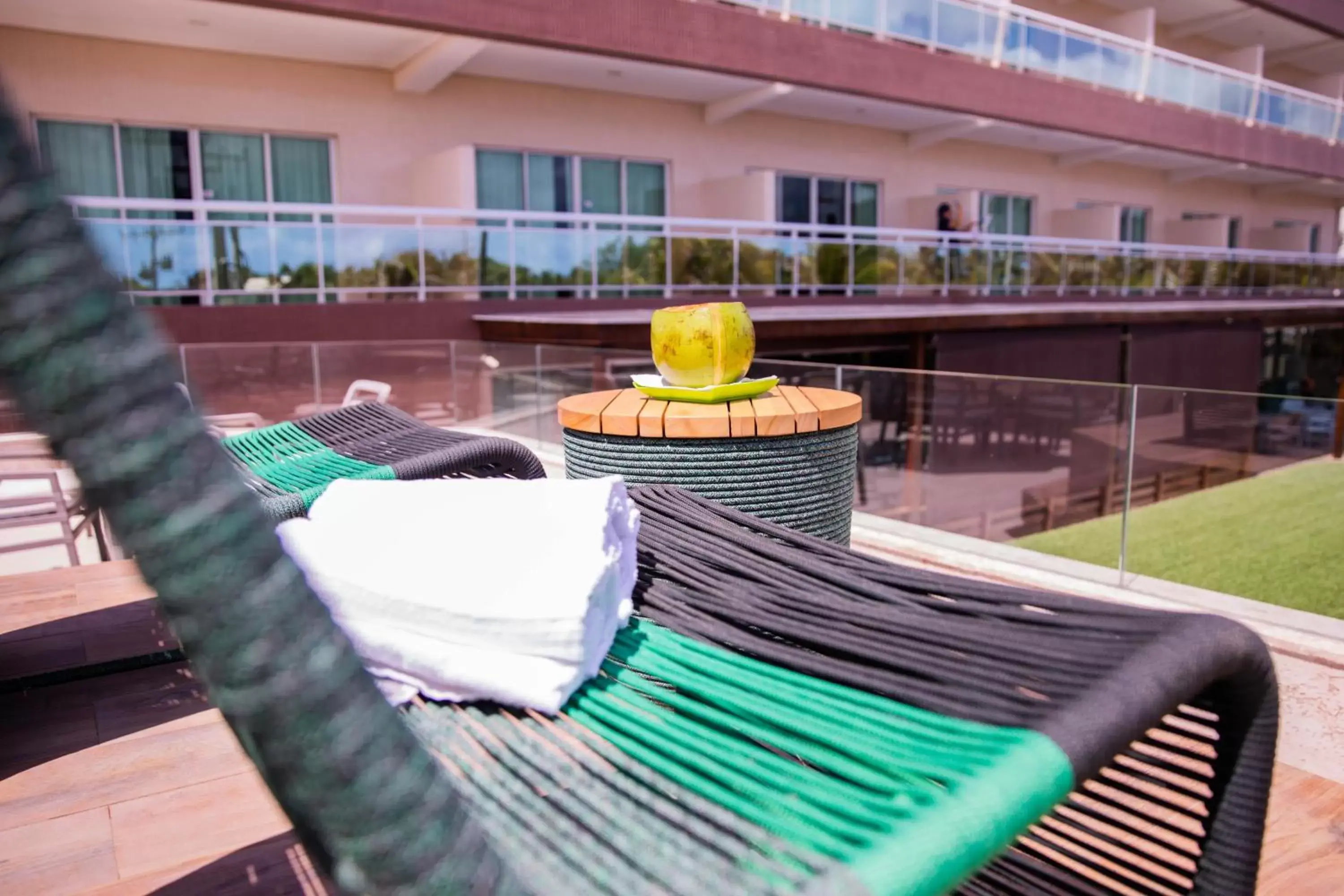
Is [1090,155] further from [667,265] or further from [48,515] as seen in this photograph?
[48,515]

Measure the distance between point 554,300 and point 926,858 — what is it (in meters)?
10.1

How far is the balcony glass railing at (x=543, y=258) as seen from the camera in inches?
341

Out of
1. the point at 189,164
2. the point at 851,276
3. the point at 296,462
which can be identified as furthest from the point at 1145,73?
the point at 296,462

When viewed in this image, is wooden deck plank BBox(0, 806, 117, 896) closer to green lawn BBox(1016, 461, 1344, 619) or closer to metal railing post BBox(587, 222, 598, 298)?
green lawn BBox(1016, 461, 1344, 619)

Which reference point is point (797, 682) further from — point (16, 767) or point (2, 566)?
point (2, 566)

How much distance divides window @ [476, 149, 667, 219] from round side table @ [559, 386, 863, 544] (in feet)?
35.8

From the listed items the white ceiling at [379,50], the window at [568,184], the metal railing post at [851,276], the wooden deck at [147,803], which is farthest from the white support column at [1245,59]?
the wooden deck at [147,803]

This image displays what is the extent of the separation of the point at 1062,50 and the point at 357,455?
59.2 ft

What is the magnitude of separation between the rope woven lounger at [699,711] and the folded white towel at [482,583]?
0.20ft

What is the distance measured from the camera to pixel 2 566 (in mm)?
4773

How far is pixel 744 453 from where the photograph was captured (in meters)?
2.55

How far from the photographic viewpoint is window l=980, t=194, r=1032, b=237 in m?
19.5

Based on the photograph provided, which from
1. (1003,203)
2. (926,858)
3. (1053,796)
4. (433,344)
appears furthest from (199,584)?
(1003,203)

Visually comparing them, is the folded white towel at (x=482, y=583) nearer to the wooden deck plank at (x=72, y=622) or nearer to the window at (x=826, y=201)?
the wooden deck plank at (x=72, y=622)
